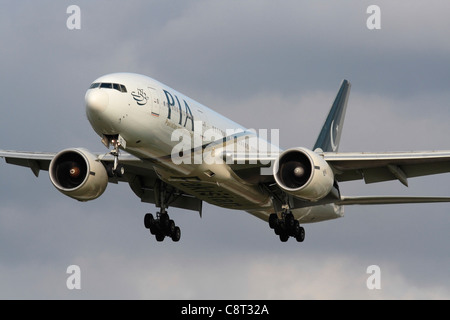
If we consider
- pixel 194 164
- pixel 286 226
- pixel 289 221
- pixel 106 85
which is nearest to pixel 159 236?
pixel 286 226

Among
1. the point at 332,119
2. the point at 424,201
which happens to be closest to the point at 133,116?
the point at 424,201

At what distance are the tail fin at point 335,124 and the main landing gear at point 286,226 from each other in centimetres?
872

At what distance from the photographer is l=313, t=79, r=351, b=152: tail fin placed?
54.8 metres

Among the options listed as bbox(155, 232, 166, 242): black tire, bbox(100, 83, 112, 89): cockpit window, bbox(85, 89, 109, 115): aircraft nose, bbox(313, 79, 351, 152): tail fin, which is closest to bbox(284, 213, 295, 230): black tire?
bbox(155, 232, 166, 242): black tire

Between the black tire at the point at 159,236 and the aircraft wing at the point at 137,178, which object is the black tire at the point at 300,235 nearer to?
the aircraft wing at the point at 137,178

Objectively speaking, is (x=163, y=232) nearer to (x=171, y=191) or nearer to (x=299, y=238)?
(x=171, y=191)

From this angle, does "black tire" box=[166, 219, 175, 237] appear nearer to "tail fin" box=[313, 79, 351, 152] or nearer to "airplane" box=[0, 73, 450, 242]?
"airplane" box=[0, 73, 450, 242]

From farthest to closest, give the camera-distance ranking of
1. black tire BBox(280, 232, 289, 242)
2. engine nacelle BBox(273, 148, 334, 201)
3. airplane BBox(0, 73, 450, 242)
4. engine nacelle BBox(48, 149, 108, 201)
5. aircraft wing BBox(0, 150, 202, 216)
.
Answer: black tire BBox(280, 232, 289, 242)
aircraft wing BBox(0, 150, 202, 216)
engine nacelle BBox(48, 149, 108, 201)
engine nacelle BBox(273, 148, 334, 201)
airplane BBox(0, 73, 450, 242)

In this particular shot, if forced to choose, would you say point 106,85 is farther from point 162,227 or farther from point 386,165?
point 386,165

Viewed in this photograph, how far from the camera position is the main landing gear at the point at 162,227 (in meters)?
46.9

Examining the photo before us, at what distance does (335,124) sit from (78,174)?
19.0m

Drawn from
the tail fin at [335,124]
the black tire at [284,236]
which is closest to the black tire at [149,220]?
the black tire at [284,236]

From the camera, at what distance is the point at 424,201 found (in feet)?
143

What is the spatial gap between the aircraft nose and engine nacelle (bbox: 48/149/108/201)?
602cm
